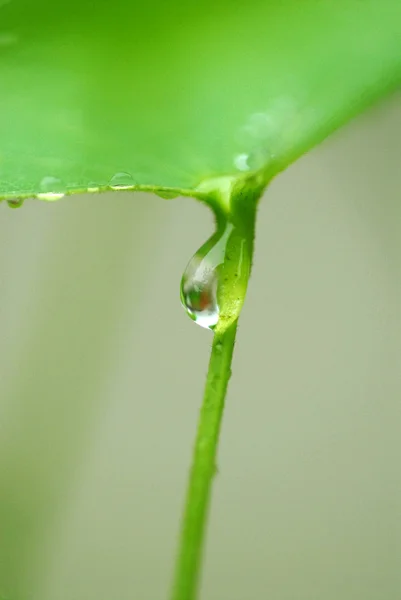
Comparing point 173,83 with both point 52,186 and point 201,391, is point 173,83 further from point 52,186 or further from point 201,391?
point 201,391

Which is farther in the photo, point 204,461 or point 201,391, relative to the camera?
point 201,391

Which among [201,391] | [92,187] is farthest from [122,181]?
[201,391]

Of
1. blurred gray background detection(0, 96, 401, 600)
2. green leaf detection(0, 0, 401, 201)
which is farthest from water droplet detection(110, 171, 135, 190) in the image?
blurred gray background detection(0, 96, 401, 600)

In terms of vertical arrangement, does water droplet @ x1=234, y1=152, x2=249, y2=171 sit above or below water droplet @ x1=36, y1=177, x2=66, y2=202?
above

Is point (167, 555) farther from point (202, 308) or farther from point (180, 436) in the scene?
point (202, 308)

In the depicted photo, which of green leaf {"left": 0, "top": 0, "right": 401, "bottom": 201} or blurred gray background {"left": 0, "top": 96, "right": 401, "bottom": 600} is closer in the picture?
green leaf {"left": 0, "top": 0, "right": 401, "bottom": 201}

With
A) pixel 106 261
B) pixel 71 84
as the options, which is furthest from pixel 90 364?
pixel 71 84

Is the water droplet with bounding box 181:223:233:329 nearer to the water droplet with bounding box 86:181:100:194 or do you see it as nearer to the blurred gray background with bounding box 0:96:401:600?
the water droplet with bounding box 86:181:100:194
